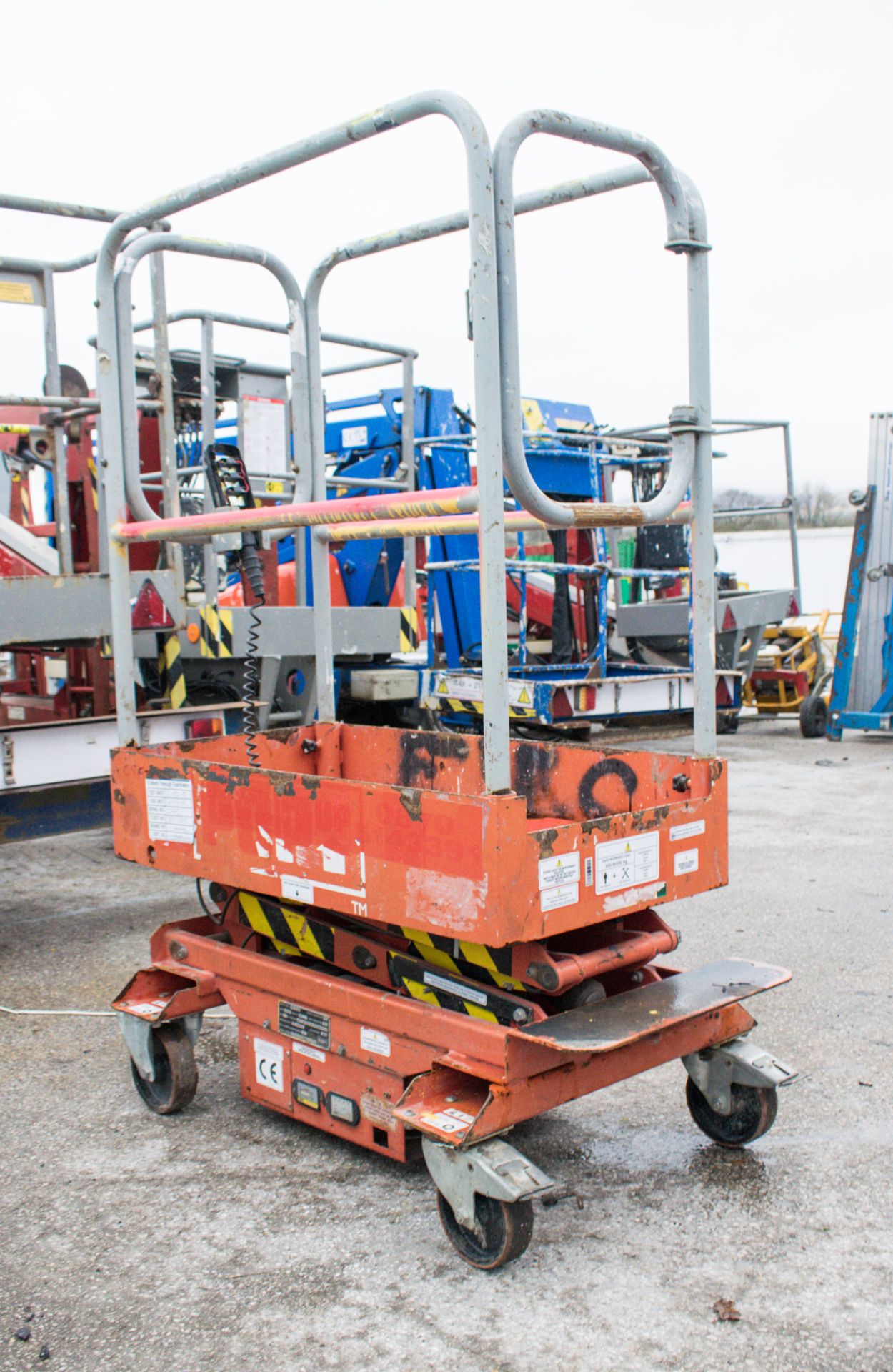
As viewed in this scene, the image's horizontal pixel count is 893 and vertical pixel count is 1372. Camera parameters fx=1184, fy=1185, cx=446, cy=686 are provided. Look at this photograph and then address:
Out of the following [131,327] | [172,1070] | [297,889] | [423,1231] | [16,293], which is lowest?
[423,1231]

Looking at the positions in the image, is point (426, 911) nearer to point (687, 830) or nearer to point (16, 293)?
point (687, 830)

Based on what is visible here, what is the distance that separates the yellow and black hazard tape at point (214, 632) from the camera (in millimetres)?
5254

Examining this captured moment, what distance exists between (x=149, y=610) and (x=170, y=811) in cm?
187

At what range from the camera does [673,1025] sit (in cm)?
262

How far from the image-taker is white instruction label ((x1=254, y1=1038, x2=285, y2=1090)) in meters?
2.96

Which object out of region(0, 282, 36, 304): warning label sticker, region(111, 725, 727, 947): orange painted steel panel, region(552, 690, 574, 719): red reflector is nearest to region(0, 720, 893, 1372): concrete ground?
region(111, 725, 727, 947): orange painted steel panel

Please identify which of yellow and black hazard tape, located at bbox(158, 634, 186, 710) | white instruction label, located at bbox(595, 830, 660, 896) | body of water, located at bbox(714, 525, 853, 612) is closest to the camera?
white instruction label, located at bbox(595, 830, 660, 896)

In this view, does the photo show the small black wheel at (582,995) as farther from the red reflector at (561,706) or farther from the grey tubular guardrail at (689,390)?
the red reflector at (561,706)

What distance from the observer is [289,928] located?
10.2ft

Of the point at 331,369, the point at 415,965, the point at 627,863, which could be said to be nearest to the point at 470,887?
the point at 627,863

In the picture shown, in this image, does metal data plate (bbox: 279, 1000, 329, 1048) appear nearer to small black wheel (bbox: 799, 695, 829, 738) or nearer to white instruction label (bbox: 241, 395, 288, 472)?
white instruction label (bbox: 241, 395, 288, 472)

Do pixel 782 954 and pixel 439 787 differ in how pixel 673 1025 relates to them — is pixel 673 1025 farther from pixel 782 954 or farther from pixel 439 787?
pixel 782 954

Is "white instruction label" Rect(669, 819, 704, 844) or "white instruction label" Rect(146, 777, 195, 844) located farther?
"white instruction label" Rect(146, 777, 195, 844)

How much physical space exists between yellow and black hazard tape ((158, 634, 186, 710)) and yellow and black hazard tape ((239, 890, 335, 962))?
6.24 ft
